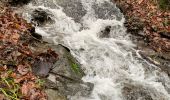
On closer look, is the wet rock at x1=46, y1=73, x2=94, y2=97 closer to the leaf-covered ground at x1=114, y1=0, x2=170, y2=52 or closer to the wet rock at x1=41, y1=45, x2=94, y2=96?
the wet rock at x1=41, y1=45, x2=94, y2=96

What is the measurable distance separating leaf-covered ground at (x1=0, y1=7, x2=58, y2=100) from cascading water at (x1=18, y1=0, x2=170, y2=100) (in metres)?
0.91

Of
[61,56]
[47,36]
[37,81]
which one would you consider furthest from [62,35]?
[37,81]

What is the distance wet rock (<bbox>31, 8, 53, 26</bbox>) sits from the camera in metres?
8.52

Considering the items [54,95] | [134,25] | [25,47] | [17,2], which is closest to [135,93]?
[54,95]

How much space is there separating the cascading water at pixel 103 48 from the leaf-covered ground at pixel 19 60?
91 cm

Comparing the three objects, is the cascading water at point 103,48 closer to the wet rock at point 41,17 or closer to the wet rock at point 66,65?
the wet rock at point 41,17

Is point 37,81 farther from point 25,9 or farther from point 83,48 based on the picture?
point 25,9

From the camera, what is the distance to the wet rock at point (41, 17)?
852 centimetres

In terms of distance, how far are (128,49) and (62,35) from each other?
1.89m

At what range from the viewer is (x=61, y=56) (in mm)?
6234

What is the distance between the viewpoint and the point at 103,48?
26.2 feet

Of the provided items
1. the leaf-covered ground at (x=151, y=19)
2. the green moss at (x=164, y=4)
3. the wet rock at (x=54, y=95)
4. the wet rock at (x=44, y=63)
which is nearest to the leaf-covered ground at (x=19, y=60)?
the wet rock at (x=44, y=63)

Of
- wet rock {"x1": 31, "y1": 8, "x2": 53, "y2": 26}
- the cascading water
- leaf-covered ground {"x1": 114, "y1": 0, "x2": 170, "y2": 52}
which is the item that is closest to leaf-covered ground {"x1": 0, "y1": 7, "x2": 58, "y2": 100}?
the cascading water

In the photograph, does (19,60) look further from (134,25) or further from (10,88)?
(134,25)
